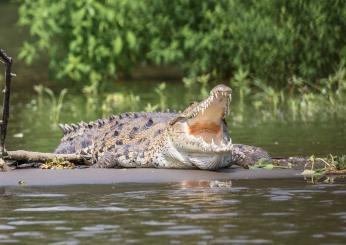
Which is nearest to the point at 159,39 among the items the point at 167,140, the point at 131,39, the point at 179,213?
the point at 131,39

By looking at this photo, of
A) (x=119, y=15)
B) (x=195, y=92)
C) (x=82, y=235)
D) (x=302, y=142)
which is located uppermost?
(x=119, y=15)

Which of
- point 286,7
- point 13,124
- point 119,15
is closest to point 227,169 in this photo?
point 13,124

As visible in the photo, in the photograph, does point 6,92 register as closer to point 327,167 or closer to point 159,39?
point 327,167

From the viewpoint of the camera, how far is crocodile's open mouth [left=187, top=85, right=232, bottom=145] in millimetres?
12359

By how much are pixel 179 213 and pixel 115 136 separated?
4.01 meters

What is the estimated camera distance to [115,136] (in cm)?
1413

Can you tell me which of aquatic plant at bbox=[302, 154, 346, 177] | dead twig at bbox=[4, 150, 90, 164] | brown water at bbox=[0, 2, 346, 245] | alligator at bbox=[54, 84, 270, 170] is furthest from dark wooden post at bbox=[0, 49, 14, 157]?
aquatic plant at bbox=[302, 154, 346, 177]

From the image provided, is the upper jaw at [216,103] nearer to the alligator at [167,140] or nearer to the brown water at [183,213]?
the alligator at [167,140]

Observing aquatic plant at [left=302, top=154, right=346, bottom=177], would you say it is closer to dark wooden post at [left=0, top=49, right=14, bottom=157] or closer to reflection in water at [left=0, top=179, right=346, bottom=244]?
reflection in water at [left=0, top=179, right=346, bottom=244]

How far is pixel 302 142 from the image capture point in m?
15.8

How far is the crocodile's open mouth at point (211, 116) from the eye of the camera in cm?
1236

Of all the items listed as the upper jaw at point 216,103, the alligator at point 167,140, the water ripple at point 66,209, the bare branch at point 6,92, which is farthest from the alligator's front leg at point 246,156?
the water ripple at point 66,209

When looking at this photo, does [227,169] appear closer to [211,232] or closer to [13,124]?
[211,232]

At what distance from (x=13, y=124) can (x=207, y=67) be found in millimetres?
6753
